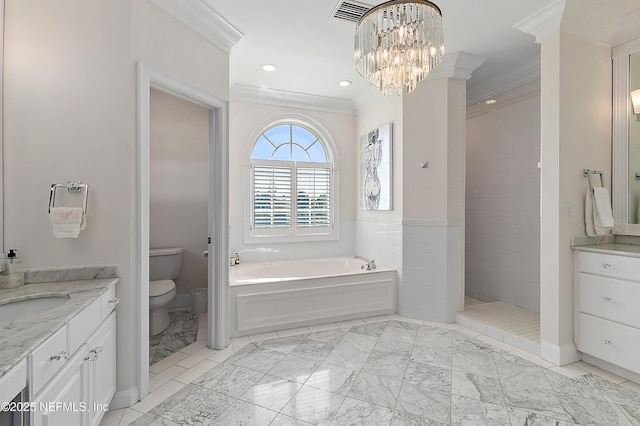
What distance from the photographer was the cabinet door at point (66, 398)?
1101 mm

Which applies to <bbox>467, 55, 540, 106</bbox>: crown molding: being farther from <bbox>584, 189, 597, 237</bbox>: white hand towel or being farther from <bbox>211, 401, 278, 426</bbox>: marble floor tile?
<bbox>211, 401, 278, 426</bbox>: marble floor tile

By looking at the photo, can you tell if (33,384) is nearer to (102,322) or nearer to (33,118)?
(102,322)

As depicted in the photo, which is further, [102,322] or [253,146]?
[253,146]

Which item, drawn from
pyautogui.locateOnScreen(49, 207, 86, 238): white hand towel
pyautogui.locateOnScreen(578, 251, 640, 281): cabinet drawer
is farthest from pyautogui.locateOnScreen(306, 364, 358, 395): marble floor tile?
pyautogui.locateOnScreen(578, 251, 640, 281): cabinet drawer

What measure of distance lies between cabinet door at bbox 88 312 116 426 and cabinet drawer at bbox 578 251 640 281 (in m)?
3.19

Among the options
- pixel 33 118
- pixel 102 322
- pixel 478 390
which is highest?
pixel 33 118

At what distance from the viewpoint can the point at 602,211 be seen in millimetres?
2428

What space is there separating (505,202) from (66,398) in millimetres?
4050

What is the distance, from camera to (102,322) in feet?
5.49

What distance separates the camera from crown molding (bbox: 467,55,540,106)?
3.25 m

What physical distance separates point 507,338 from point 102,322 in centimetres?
303

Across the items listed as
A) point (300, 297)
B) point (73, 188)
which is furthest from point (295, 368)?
point (73, 188)

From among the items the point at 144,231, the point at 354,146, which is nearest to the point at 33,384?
the point at 144,231

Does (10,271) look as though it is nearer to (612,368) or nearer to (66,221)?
(66,221)
